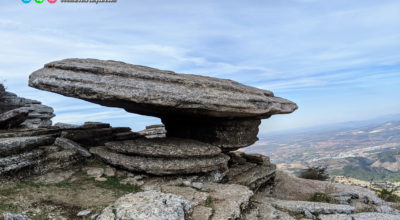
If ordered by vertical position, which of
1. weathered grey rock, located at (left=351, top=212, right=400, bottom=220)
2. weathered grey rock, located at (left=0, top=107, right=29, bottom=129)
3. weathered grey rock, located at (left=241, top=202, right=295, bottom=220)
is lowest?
weathered grey rock, located at (left=351, top=212, right=400, bottom=220)

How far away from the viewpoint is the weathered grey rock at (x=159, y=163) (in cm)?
1127

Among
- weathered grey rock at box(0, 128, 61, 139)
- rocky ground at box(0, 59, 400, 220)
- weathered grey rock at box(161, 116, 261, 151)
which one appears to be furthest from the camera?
weathered grey rock at box(161, 116, 261, 151)

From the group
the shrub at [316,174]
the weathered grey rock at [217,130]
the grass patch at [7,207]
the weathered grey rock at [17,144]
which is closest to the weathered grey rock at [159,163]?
the weathered grey rock at [17,144]

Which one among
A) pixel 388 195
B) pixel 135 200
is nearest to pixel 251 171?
pixel 388 195

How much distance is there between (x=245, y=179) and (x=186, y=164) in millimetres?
4112

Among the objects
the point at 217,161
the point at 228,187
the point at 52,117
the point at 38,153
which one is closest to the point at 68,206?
the point at 38,153

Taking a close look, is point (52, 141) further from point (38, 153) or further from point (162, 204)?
point (162, 204)

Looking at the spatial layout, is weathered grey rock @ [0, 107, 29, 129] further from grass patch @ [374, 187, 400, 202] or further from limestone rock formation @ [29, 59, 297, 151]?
grass patch @ [374, 187, 400, 202]

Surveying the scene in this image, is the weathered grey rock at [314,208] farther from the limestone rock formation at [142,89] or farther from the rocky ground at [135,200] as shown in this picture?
the limestone rock formation at [142,89]

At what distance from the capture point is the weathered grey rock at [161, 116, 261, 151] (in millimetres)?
15445

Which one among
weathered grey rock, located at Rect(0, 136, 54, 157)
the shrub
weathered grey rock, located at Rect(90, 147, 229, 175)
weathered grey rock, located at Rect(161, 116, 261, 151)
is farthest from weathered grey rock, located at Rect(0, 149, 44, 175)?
the shrub

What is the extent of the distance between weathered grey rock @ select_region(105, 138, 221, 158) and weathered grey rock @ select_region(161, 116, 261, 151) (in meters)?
2.08

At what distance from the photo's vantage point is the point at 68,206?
7.93 m

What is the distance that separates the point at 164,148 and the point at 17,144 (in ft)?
19.7
